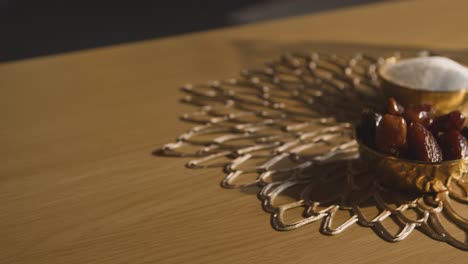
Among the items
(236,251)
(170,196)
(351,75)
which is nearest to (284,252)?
(236,251)

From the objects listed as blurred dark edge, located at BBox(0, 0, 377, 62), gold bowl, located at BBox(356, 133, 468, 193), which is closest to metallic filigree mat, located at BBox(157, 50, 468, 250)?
gold bowl, located at BBox(356, 133, 468, 193)

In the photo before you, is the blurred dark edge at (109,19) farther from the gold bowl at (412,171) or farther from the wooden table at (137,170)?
the gold bowl at (412,171)

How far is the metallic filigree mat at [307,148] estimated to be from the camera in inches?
22.9

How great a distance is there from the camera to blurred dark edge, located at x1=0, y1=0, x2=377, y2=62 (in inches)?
82.8

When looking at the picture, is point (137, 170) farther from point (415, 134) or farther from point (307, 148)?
point (415, 134)

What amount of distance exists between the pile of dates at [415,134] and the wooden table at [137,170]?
0.08 m

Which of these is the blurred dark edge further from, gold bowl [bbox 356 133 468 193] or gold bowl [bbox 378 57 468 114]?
gold bowl [bbox 356 133 468 193]

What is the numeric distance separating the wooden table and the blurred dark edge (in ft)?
3.41

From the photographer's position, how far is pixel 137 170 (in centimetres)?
69

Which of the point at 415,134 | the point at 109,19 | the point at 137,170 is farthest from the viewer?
the point at 109,19

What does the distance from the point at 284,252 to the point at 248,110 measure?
0.32 m

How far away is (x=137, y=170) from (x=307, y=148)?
0.65ft

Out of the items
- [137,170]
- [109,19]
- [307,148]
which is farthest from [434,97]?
[109,19]

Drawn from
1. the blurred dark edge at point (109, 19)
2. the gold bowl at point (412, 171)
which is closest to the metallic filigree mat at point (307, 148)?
the gold bowl at point (412, 171)
